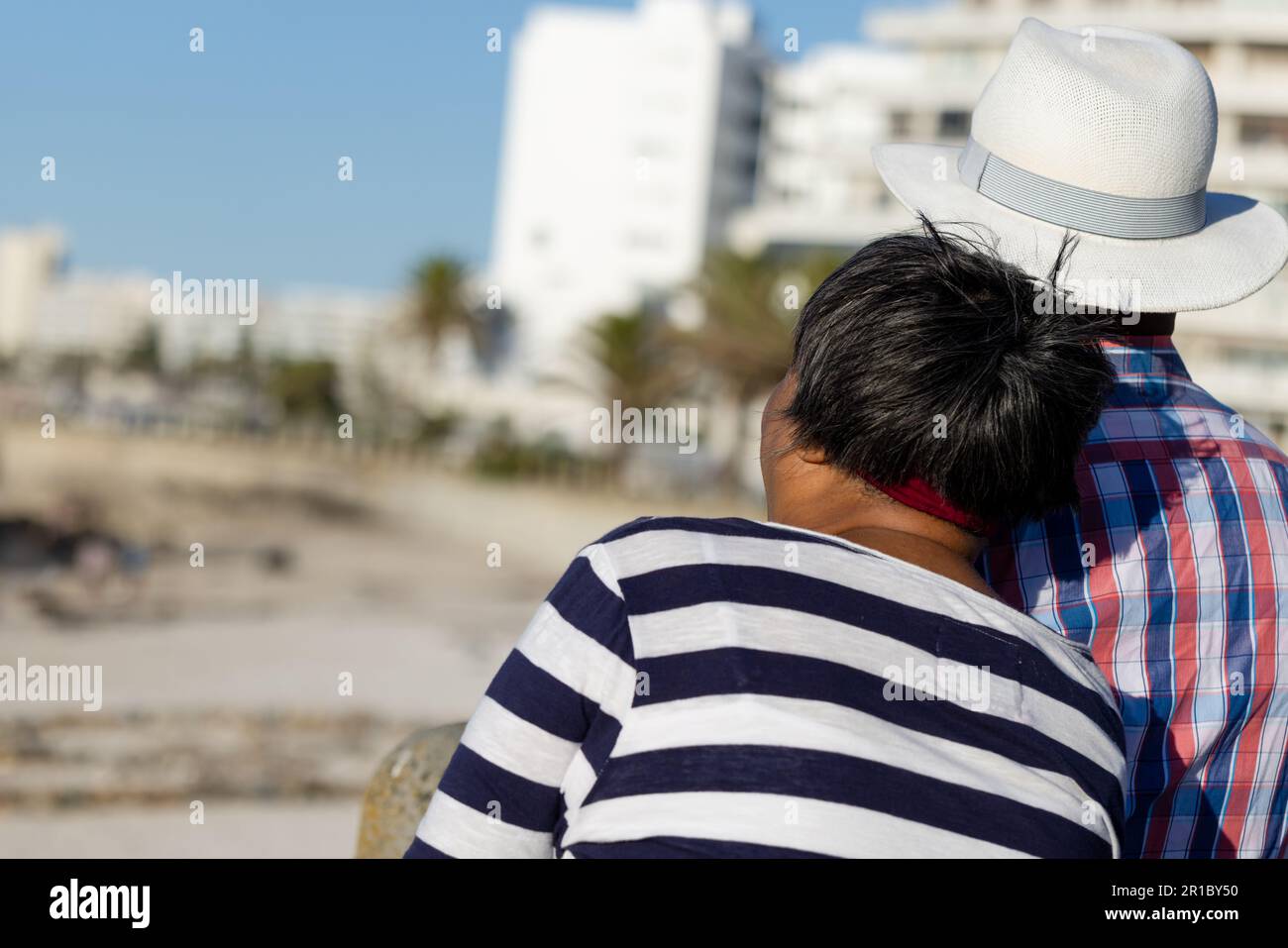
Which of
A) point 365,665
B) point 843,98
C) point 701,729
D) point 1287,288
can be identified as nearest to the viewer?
point 701,729

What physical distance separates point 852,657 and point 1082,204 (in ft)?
3.27

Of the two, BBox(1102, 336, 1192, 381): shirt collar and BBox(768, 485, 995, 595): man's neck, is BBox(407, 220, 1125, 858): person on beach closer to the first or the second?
BBox(768, 485, 995, 595): man's neck

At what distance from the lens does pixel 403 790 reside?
2619 mm

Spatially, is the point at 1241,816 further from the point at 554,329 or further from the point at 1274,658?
the point at 554,329

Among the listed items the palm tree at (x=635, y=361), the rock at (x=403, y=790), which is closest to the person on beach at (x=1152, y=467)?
the rock at (x=403, y=790)

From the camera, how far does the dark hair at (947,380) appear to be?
135 centimetres

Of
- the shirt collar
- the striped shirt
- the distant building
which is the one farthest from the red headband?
the distant building

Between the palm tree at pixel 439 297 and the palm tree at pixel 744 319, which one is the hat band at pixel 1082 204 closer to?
the palm tree at pixel 744 319

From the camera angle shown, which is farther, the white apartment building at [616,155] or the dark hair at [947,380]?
the white apartment building at [616,155]

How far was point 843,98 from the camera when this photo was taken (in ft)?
172

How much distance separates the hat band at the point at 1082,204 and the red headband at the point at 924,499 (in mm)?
691

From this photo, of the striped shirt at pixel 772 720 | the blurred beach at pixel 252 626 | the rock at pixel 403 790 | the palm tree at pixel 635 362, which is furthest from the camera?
the palm tree at pixel 635 362
